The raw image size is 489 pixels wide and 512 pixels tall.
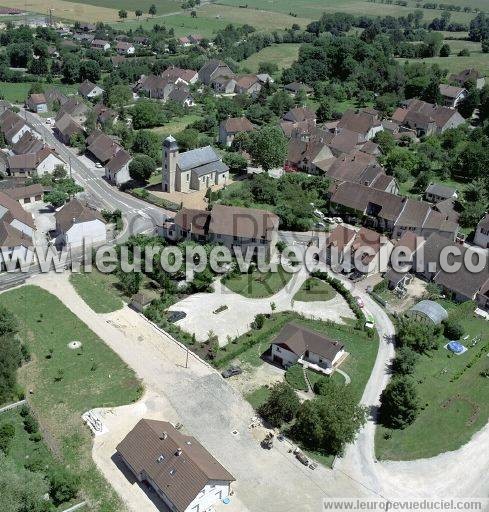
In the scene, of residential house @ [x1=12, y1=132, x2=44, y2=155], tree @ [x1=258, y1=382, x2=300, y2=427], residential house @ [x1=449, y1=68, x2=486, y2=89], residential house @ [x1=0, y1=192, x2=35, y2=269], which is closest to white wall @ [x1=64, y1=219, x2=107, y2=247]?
residential house @ [x1=0, y1=192, x2=35, y2=269]

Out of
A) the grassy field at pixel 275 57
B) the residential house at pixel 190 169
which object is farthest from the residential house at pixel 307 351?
the grassy field at pixel 275 57

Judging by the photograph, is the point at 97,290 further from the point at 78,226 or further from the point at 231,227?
the point at 231,227

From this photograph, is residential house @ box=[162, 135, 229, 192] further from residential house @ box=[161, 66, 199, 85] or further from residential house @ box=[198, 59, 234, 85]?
residential house @ box=[198, 59, 234, 85]

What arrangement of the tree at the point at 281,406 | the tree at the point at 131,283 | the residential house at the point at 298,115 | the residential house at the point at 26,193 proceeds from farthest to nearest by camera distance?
the residential house at the point at 298,115 < the residential house at the point at 26,193 < the tree at the point at 131,283 < the tree at the point at 281,406

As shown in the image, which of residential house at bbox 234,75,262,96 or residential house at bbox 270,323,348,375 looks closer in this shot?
residential house at bbox 270,323,348,375

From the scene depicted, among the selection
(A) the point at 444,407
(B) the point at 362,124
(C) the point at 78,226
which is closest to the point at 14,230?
(C) the point at 78,226

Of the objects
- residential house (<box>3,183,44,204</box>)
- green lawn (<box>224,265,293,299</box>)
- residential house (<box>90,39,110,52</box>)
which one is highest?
residential house (<box>90,39,110,52</box>)

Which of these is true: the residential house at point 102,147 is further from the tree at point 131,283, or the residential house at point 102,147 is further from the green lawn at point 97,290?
the tree at point 131,283
